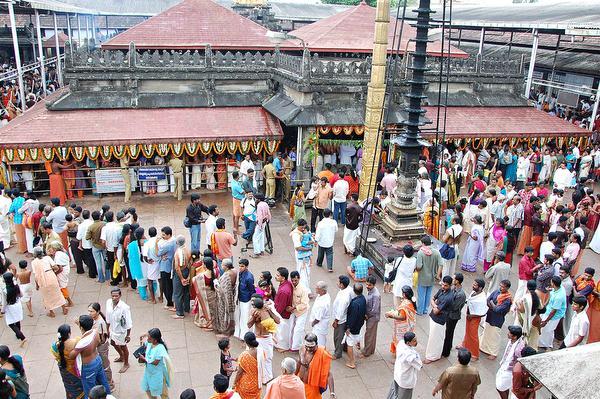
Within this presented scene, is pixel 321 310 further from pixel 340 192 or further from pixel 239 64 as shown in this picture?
pixel 239 64

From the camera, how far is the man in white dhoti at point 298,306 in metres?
7.64

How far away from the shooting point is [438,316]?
7.68m

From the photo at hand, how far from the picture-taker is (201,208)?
10.9m

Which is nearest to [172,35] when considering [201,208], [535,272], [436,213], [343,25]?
[343,25]

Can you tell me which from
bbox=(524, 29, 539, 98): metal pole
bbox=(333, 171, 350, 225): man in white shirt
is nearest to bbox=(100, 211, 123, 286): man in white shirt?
bbox=(333, 171, 350, 225): man in white shirt

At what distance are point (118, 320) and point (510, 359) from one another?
17.2ft

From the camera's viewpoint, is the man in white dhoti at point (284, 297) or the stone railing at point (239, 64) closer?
the man in white dhoti at point (284, 297)

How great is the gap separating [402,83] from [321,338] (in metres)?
10.3

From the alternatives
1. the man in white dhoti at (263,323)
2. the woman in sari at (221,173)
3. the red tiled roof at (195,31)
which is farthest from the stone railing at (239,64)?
the man in white dhoti at (263,323)

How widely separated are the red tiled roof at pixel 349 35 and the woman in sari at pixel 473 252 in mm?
9854

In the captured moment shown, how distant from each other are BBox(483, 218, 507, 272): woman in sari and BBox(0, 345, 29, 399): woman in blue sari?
8.76 metres

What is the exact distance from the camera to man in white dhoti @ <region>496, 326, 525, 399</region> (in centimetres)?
659

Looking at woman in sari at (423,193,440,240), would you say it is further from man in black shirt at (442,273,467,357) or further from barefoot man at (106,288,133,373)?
barefoot man at (106,288,133,373)

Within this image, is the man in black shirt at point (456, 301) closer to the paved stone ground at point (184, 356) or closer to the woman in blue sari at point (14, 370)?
the paved stone ground at point (184, 356)
